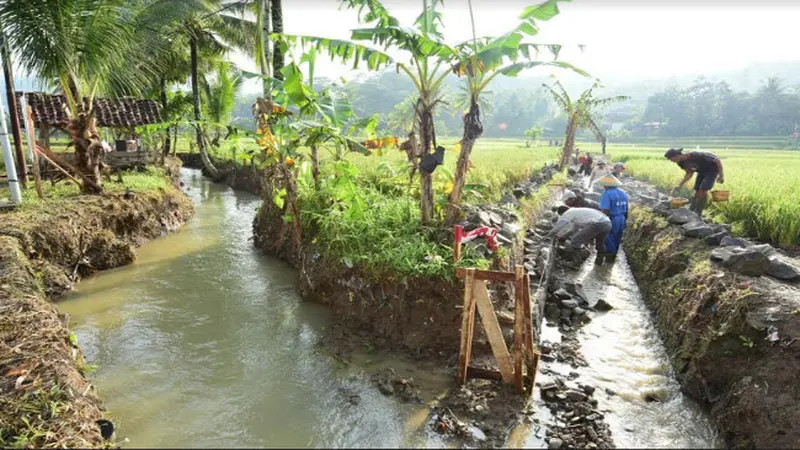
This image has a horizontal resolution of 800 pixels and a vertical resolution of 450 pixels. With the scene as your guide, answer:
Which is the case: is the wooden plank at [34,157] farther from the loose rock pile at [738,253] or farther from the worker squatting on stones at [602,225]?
the loose rock pile at [738,253]

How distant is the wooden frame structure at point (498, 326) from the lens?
13.1 ft

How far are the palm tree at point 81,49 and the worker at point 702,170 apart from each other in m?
11.0

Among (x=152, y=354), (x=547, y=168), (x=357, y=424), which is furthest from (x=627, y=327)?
(x=547, y=168)

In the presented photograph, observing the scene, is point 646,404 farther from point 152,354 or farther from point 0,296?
point 0,296

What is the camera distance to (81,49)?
7.55 m

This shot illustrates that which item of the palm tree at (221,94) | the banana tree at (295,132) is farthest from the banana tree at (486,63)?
the palm tree at (221,94)

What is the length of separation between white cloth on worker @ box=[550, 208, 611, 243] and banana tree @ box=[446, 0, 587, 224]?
3.07 metres

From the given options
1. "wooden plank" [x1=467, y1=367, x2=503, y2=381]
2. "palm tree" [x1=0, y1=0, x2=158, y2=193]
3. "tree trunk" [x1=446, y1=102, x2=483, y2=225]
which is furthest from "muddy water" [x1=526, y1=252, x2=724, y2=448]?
"palm tree" [x1=0, y1=0, x2=158, y2=193]

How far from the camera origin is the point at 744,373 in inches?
157

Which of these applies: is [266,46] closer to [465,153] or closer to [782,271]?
[465,153]

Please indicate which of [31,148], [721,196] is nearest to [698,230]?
[721,196]

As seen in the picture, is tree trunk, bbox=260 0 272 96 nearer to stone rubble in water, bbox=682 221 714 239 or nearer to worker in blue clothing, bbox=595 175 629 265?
worker in blue clothing, bbox=595 175 629 265

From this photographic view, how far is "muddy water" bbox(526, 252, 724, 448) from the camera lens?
152 inches

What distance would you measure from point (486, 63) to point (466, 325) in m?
3.02
